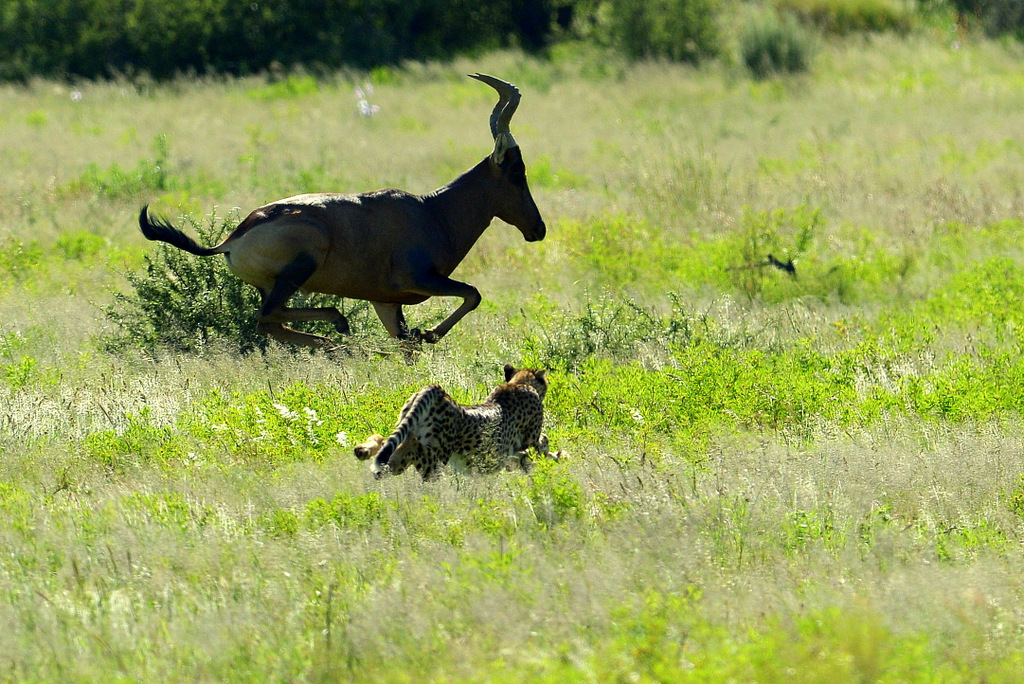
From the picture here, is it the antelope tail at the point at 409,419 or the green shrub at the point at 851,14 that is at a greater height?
the antelope tail at the point at 409,419

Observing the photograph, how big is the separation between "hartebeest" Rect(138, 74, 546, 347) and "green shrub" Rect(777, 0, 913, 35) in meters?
29.3

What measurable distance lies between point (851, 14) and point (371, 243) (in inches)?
1260

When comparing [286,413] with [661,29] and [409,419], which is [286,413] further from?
[661,29]

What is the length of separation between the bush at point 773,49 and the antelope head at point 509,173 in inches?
813

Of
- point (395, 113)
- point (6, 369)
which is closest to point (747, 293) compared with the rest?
point (6, 369)

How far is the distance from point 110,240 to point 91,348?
5188mm

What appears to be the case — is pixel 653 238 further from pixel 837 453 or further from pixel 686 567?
pixel 686 567

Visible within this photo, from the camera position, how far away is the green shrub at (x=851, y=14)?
39.0 metres

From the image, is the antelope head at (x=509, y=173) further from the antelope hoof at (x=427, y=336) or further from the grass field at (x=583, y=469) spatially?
the antelope hoof at (x=427, y=336)

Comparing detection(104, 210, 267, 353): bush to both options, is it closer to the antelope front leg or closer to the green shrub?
the antelope front leg

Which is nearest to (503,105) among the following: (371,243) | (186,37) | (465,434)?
(371,243)

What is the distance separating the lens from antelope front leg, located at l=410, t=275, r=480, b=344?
10.7 metres

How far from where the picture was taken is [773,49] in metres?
31.6

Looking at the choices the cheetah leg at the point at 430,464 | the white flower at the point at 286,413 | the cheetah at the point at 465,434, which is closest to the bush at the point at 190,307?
the white flower at the point at 286,413
